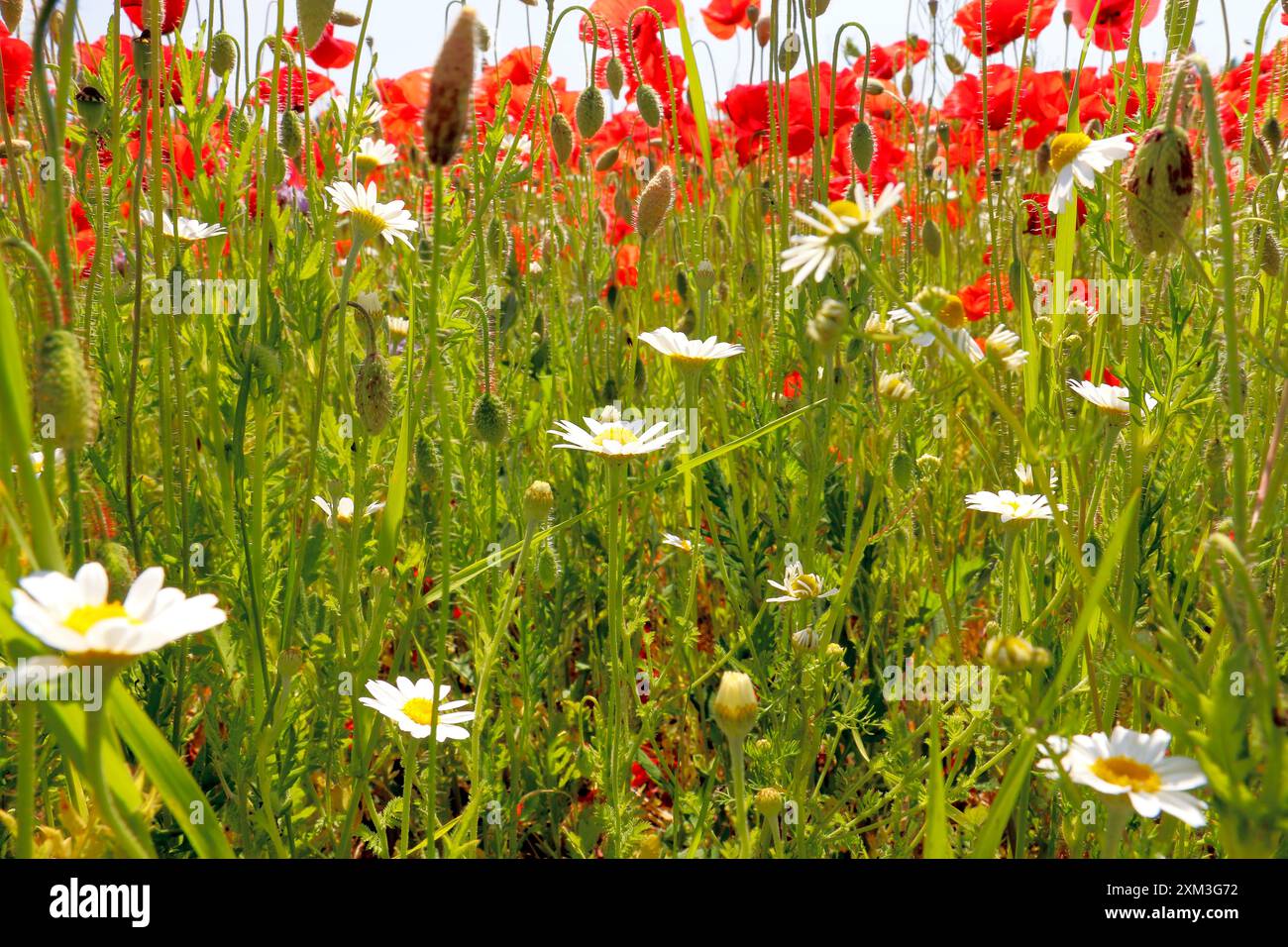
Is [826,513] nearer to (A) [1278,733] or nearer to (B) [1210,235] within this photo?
(B) [1210,235]

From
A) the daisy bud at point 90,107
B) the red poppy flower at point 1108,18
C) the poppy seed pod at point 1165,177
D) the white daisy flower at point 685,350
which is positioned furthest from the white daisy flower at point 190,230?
the red poppy flower at point 1108,18

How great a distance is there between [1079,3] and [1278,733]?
1.43 metres

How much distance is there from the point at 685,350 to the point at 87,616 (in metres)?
0.74

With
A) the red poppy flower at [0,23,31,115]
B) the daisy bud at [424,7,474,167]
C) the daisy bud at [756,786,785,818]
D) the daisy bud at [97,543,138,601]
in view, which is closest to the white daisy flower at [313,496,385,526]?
the daisy bud at [97,543,138,601]

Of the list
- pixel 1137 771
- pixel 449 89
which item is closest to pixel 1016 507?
pixel 1137 771

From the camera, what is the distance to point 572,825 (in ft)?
4.10

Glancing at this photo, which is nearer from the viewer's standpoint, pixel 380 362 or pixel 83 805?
pixel 83 805

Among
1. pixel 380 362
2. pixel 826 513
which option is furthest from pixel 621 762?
pixel 826 513

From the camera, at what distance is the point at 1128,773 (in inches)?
23.5

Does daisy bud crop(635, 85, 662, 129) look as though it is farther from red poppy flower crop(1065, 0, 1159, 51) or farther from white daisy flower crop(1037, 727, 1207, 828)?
white daisy flower crop(1037, 727, 1207, 828)

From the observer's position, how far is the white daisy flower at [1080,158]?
0.91 m

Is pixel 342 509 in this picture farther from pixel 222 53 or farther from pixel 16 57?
pixel 16 57

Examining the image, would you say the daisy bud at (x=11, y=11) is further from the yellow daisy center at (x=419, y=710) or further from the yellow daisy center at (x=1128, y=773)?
the yellow daisy center at (x=1128, y=773)
